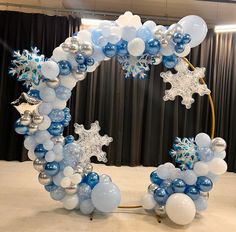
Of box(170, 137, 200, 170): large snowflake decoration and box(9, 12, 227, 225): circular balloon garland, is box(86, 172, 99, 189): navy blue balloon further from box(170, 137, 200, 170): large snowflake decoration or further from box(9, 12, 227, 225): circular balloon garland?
box(170, 137, 200, 170): large snowflake decoration

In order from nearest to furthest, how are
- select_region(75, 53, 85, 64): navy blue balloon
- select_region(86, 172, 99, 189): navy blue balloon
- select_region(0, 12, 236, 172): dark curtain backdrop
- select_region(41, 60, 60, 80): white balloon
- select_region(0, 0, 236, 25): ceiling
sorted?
select_region(41, 60, 60, 80): white balloon < select_region(75, 53, 85, 64): navy blue balloon < select_region(86, 172, 99, 189): navy blue balloon < select_region(0, 0, 236, 25): ceiling < select_region(0, 12, 236, 172): dark curtain backdrop

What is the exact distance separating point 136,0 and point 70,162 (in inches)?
140

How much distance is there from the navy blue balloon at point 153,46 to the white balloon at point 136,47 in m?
0.06

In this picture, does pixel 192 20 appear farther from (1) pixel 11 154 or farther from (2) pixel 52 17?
(1) pixel 11 154

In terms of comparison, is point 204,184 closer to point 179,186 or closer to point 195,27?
point 179,186

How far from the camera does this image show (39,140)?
3.01m

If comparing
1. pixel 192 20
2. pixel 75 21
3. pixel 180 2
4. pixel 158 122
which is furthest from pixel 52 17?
pixel 192 20

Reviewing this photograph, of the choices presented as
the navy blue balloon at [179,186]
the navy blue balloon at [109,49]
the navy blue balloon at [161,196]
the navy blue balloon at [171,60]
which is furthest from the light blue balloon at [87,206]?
the navy blue balloon at [171,60]

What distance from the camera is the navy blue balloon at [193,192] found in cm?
312

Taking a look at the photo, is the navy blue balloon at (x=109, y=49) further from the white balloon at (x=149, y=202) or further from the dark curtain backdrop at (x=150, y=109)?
the dark curtain backdrop at (x=150, y=109)

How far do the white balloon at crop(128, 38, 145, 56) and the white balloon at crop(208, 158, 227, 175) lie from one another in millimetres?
1373

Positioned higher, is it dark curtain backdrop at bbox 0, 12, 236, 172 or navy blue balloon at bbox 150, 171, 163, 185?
dark curtain backdrop at bbox 0, 12, 236, 172

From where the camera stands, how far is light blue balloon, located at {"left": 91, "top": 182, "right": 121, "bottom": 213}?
3076mm

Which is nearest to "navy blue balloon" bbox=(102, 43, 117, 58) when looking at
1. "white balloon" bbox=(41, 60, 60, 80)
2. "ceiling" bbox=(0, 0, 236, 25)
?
"white balloon" bbox=(41, 60, 60, 80)
